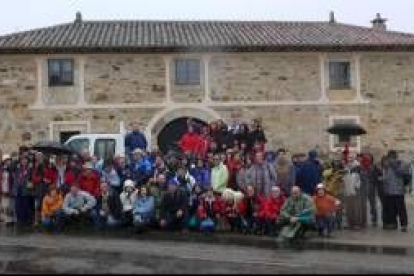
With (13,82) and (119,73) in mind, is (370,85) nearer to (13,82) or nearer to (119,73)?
(119,73)

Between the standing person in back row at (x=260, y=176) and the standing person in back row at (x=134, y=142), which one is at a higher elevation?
the standing person in back row at (x=134, y=142)

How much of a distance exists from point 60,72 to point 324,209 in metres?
15.0

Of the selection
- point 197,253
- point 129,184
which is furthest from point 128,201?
point 197,253

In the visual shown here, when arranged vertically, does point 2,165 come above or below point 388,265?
above

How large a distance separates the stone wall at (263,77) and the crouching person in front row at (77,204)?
41.0ft

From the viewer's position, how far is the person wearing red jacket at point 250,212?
16.6 m

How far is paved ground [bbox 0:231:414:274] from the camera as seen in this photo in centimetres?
1180

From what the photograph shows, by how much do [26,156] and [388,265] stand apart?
837 centimetres

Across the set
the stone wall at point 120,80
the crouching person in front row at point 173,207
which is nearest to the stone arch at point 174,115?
the stone wall at point 120,80

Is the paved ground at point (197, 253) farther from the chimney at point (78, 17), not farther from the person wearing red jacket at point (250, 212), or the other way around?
the chimney at point (78, 17)

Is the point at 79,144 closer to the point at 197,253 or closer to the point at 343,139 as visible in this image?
the point at 197,253

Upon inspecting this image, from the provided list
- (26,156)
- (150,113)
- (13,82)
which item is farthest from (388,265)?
(13,82)

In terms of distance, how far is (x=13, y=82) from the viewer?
28.6 m

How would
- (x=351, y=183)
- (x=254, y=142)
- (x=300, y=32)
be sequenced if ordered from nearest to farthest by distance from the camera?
(x=351, y=183), (x=254, y=142), (x=300, y=32)
